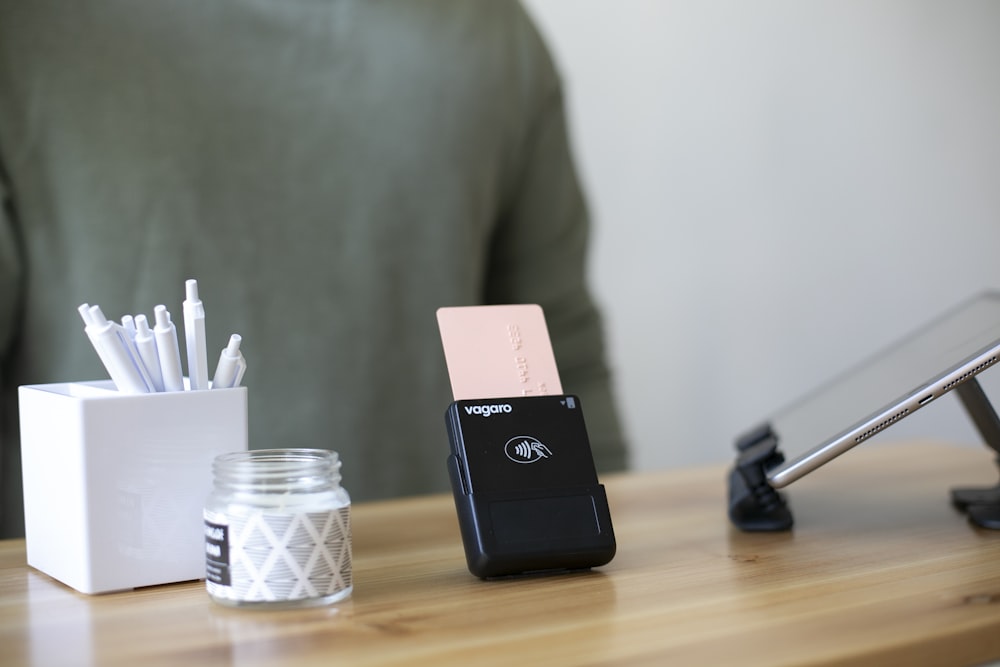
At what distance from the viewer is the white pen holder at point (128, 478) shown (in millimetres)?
605

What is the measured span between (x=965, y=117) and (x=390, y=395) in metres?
1.21

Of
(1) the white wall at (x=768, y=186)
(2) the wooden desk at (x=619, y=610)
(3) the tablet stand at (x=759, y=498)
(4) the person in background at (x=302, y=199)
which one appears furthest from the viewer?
(1) the white wall at (x=768, y=186)

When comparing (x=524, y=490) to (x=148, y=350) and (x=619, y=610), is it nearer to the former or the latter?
(x=619, y=610)

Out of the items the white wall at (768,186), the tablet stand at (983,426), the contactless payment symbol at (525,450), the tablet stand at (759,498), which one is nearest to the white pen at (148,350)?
the contactless payment symbol at (525,450)

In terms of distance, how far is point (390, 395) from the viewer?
1288 millimetres

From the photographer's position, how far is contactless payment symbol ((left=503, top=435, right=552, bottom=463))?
0.67 meters

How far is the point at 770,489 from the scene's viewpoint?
78 cm

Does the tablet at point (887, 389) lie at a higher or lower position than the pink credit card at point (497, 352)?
lower

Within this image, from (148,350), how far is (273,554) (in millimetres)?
162

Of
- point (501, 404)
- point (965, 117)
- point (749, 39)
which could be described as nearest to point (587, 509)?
point (501, 404)

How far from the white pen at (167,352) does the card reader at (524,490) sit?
18 centimetres

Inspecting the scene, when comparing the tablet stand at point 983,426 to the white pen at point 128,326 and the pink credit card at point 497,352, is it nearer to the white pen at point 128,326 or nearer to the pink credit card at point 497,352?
the pink credit card at point 497,352

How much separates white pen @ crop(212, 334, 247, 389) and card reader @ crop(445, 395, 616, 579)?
144 millimetres

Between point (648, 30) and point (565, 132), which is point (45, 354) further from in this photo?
point (648, 30)
